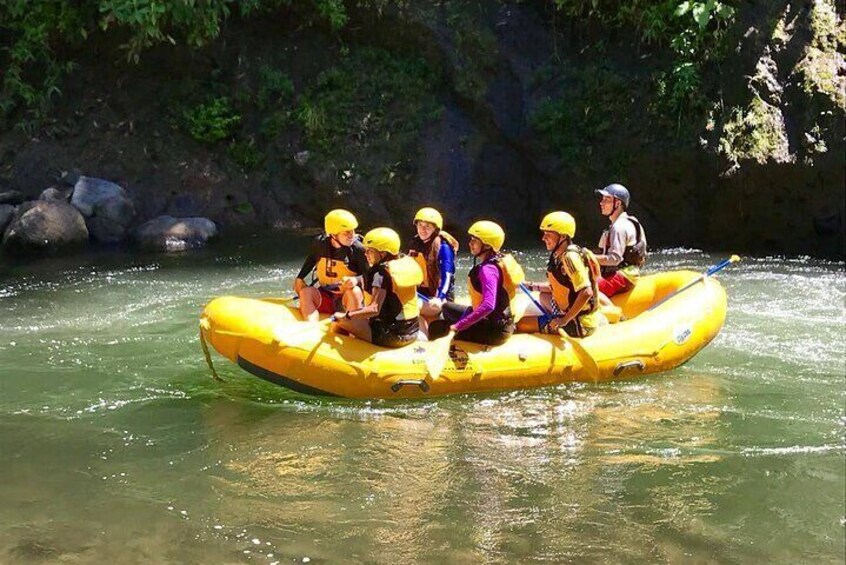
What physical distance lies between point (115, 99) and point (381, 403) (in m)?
9.61

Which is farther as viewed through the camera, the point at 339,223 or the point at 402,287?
the point at 339,223

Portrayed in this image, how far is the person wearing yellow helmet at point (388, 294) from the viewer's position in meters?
5.96

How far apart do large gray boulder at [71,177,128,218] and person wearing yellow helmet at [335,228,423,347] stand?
24.8 ft

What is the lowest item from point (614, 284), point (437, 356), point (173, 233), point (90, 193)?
point (437, 356)

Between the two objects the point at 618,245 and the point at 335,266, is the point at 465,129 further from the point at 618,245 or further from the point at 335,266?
the point at 335,266

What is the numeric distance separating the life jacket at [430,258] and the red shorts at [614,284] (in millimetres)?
1303

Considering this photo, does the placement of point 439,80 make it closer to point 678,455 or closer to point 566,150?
point 566,150

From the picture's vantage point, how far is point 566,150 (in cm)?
1241

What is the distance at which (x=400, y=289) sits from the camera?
5965 millimetres

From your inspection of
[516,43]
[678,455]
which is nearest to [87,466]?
[678,455]

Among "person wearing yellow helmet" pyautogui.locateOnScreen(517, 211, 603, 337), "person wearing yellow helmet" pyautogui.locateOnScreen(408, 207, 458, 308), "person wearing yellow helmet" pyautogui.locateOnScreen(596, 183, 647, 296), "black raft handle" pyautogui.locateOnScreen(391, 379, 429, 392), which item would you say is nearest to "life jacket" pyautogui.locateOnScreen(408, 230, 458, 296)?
"person wearing yellow helmet" pyautogui.locateOnScreen(408, 207, 458, 308)

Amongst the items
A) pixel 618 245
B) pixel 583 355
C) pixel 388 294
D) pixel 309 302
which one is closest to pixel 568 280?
pixel 583 355

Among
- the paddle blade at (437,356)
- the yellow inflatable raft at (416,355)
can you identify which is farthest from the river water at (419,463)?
the paddle blade at (437,356)

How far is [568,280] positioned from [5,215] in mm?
8628
